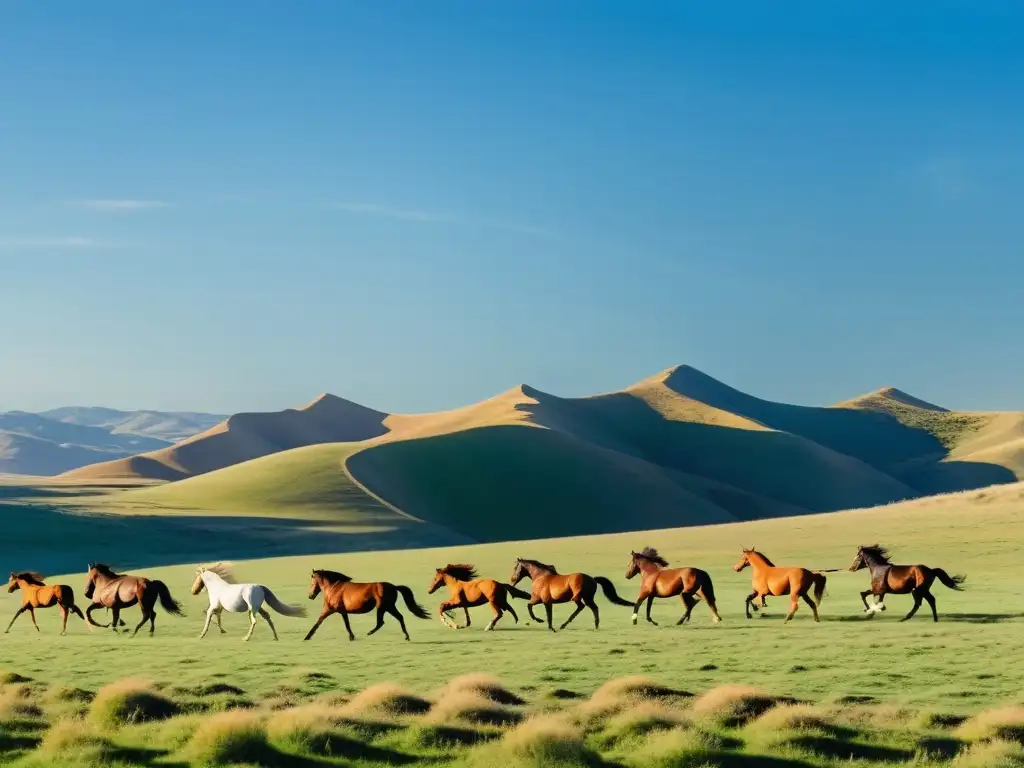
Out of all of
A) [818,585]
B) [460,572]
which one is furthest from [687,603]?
[460,572]

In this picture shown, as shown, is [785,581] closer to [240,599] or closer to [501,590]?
[501,590]

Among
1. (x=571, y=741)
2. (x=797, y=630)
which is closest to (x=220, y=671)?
(x=571, y=741)

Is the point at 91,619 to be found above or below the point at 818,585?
below

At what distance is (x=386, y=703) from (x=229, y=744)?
10.3 ft

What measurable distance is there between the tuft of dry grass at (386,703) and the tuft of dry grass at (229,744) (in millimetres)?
2010

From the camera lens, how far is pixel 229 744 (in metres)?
16.3

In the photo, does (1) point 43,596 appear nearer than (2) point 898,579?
No

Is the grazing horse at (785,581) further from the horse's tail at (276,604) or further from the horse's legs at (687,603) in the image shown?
the horse's tail at (276,604)

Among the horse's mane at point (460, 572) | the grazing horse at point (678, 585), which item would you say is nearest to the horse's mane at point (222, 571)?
the horse's mane at point (460, 572)

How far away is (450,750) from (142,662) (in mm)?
10335

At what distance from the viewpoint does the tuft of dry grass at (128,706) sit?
60.1 ft

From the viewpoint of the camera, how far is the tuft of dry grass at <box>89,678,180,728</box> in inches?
722

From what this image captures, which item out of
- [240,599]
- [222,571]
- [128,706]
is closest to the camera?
[128,706]

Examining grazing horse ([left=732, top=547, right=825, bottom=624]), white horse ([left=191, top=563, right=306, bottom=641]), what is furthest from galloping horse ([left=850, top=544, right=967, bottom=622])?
white horse ([left=191, top=563, right=306, bottom=641])
